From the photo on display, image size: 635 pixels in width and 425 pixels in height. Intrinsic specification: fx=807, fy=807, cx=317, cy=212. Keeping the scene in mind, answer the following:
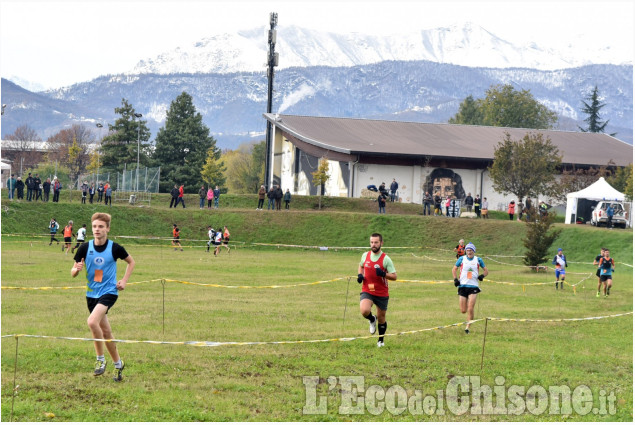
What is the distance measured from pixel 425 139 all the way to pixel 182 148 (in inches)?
1116

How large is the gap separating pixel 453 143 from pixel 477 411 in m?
64.0

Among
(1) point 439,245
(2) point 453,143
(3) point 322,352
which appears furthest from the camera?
(2) point 453,143

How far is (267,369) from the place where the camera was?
510 inches

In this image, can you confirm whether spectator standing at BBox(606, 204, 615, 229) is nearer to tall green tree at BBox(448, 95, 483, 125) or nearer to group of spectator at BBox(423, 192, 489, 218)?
group of spectator at BBox(423, 192, 489, 218)

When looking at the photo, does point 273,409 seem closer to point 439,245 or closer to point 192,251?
point 192,251

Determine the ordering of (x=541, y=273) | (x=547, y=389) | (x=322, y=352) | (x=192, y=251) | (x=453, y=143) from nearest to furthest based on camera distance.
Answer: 1. (x=547, y=389)
2. (x=322, y=352)
3. (x=541, y=273)
4. (x=192, y=251)
5. (x=453, y=143)

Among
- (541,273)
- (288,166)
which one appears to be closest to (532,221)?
(541,273)

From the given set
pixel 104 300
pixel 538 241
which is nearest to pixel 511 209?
pixel 538 241

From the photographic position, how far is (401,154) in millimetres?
64562

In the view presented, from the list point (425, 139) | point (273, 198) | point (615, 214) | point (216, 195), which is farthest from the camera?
point (425, 139)

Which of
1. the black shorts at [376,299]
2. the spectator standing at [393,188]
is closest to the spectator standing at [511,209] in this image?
the spectator standing at [393,188]

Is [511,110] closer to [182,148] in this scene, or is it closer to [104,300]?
[182,148]

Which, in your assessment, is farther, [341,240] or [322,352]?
[341,240]

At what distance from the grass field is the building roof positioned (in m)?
35.1
